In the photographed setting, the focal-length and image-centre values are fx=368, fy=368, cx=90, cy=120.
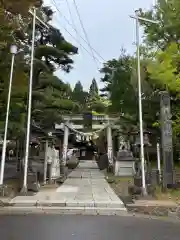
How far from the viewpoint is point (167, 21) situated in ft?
70.8

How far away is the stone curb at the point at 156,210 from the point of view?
10273 millimetres

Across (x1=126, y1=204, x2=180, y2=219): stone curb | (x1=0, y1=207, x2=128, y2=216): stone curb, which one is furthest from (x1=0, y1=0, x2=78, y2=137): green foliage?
(x1=126, y1=204, x2=180, y2=219): stone curb

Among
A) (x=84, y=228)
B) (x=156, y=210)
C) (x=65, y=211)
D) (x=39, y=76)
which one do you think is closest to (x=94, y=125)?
(x=39, y=76)

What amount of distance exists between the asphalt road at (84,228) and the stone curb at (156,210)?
37.7 inches

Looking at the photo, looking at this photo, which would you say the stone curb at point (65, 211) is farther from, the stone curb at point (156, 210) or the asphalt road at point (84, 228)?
the asphalt road at point (84, 228)

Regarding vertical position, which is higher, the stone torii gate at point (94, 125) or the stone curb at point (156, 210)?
the stone torii gate at point (94, 125)

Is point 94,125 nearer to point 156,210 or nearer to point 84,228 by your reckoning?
point 156,210

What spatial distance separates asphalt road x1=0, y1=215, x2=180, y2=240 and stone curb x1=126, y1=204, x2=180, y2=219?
96 cm

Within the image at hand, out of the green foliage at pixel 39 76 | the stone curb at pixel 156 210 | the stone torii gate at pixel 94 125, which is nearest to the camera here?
the stone curb at pixel 156 210

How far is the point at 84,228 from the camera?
785cm

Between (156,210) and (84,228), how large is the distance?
3.42 m

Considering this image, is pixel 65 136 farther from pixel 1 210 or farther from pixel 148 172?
pixel 1 210

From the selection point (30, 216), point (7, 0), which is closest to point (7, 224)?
point (30, 216)

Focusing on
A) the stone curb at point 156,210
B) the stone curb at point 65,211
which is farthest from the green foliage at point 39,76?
the stone curb at point 156,210
